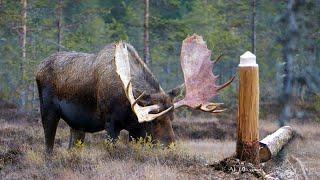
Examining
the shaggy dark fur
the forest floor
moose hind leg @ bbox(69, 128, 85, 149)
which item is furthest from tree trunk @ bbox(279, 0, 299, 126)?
moose hind leg @ bbox(69, 128, 85, 149)

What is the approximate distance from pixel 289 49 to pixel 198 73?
1392 millimetres

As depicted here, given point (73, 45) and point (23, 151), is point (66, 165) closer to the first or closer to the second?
point (23, 151)

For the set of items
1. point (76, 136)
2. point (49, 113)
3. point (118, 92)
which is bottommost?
point (76, 136)

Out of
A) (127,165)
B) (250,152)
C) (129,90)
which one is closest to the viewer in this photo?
(250,152)

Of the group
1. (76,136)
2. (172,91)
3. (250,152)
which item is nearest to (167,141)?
(172,91)

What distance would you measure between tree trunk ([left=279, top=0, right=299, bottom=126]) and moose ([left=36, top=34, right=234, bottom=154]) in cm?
97

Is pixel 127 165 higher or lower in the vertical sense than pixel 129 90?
lower

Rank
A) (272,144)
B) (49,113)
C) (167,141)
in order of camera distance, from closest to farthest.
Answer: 1. (272,144)
2. (167,141)
3. (49,113)

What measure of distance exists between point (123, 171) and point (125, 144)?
171 cm

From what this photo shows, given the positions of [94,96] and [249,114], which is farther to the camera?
[94,96]

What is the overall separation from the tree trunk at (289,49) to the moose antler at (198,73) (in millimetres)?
974

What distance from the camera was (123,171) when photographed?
20.7 feet

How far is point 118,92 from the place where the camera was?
8.48 meters

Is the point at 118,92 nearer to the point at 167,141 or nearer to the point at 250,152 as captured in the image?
the point at 167,141
